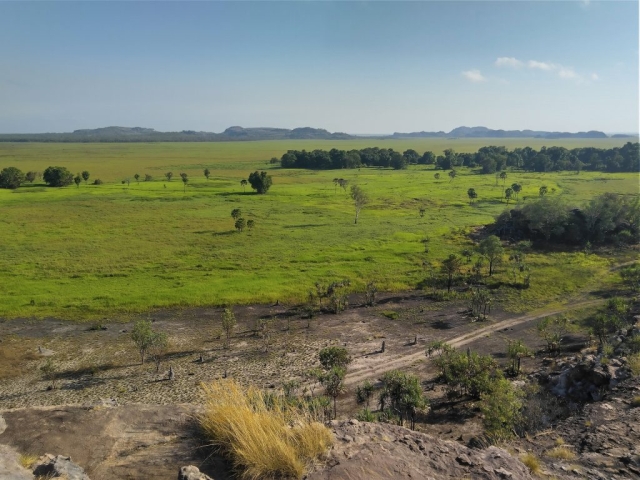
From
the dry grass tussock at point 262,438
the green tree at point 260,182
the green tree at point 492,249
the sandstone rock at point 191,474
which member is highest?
the green tree at point 260,182

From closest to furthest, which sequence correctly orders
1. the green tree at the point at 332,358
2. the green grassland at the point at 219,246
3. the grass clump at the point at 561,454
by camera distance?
the grass clump at the point at 561,454 → the green tree at the point at 332,358 → the green grassland at the point at 219,246

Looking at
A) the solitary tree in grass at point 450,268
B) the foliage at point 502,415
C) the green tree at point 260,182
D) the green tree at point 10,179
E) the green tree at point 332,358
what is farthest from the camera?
the green tree at point 10,179

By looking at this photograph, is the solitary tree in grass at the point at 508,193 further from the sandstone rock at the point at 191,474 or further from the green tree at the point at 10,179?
the green tree at the point at 10,179

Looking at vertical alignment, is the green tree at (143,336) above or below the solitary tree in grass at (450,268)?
below

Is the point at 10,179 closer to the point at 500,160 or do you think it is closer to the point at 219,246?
the point at 219,246

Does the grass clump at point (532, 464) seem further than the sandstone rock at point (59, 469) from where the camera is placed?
Yes

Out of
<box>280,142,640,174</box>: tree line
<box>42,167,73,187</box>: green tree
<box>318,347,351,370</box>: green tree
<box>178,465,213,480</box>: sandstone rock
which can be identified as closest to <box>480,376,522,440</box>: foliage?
<box>318,347,351,370</box>: green tree

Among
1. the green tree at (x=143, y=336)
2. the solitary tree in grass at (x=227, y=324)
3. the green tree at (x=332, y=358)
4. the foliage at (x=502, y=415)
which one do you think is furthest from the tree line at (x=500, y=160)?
the foliage at (x=502, y=415)

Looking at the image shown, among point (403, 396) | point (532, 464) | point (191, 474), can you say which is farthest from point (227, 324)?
point (532, 464)

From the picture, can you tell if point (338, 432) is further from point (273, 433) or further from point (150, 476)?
point (150, 476)
